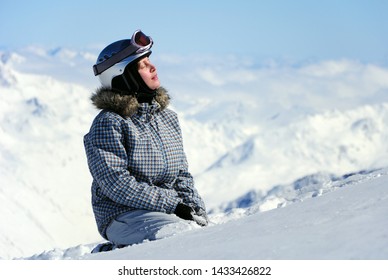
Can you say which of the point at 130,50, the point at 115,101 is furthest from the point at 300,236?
the point at 130,50

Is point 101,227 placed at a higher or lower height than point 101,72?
lower

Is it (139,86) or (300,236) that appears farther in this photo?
(139,86)

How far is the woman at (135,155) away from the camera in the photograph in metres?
7.44

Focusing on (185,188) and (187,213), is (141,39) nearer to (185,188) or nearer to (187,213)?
(185,188)

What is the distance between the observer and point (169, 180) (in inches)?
310

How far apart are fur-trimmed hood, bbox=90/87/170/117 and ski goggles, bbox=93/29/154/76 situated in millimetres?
217

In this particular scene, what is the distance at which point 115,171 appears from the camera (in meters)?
7.37

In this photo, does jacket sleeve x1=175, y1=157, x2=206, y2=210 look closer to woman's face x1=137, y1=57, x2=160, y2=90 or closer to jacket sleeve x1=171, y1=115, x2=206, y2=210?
jacket sleeve x1=171, y1=115, x2=206, y2=210

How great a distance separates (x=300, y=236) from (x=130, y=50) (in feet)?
10.7

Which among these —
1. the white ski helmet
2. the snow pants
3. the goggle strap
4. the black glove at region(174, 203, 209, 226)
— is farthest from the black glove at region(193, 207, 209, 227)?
the goggle strap
